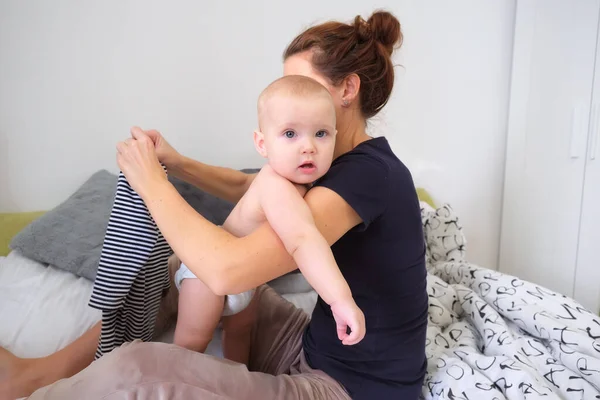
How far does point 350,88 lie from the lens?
99 centimetres

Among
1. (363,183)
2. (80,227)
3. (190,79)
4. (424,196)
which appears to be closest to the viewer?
(363,183)

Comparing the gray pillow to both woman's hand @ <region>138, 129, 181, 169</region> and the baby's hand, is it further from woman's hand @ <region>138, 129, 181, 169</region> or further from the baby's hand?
the baby's hand

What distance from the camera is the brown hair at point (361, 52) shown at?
0.97m

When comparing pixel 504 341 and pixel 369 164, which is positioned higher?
pixel 369 164

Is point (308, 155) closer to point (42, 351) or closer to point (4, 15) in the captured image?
point (42, 351)

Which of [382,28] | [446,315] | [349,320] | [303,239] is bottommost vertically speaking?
[446,315]

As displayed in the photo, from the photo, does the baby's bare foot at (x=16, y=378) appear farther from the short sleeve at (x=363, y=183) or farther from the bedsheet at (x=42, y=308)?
the short sleeve at (x=363, y=183)

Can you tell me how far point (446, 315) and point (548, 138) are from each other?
1170 millimetres

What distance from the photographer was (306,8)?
5.99ft

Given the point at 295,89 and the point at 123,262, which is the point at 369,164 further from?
the point at 123,262

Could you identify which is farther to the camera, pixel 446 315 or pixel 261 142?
pixel 446 315

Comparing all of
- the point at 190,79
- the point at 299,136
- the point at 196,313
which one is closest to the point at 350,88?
the point at 299,136

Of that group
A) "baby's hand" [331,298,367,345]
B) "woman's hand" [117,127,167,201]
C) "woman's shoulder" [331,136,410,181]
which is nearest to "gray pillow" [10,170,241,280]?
"woman's hand" [117,127,167,201]

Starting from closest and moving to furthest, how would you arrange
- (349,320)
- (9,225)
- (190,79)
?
1. (349,320)
2. (9,225)
3. (190,79)
